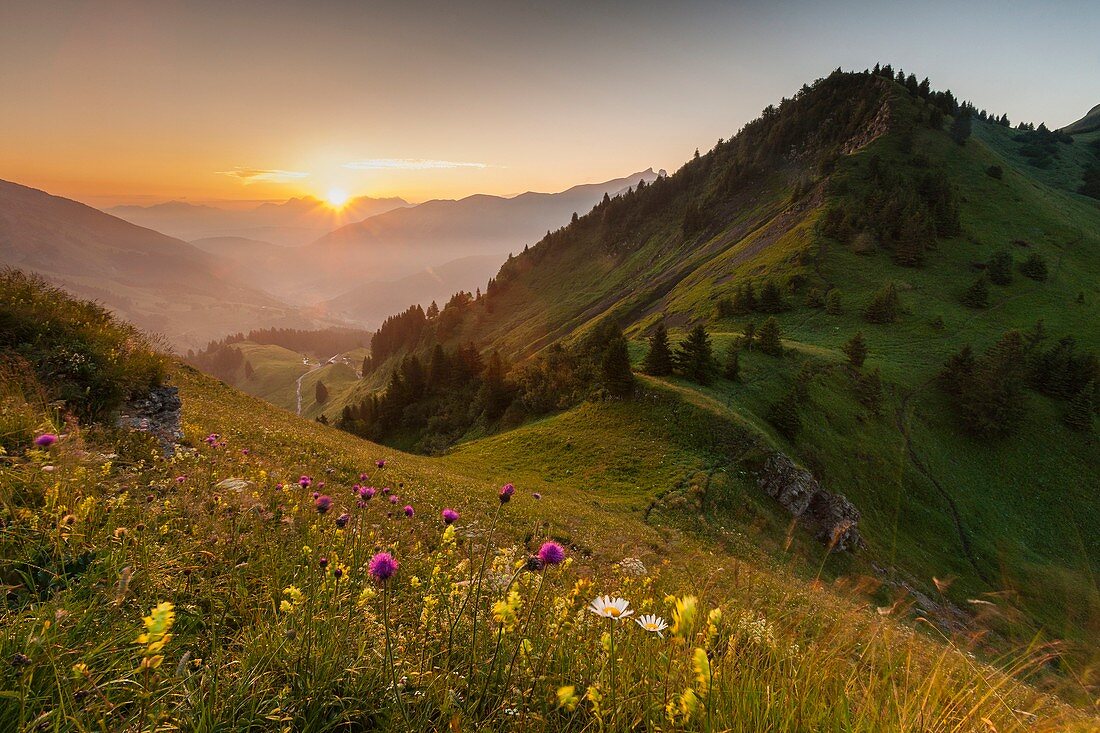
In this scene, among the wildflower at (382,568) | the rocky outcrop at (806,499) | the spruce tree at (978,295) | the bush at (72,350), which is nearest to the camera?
the wildflower at (382,568)

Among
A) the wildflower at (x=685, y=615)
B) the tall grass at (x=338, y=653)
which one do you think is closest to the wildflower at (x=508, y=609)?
the tall grass at (x=338, y=653)

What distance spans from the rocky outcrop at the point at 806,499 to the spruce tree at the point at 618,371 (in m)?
11.8

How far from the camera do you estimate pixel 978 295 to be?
59.9m

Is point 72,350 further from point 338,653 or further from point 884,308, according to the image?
point 884,308

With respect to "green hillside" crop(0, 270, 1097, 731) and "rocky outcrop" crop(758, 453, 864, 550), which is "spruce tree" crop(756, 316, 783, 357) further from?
"green hillside" crop(0, 270, 1097, 731)

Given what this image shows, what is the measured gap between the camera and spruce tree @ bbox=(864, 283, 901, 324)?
57188mm

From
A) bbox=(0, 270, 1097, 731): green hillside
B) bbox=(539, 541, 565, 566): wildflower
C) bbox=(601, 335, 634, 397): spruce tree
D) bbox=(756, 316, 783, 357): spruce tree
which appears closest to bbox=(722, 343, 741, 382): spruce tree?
bbox=(756, 316, 783, 357): spruce tree

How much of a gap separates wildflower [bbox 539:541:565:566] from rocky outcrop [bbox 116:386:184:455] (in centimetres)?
832

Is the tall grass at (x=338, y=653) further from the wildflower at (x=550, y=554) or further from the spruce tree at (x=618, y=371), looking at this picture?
the spruce tree at (x=618, y=371)

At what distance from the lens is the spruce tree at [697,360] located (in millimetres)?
37906

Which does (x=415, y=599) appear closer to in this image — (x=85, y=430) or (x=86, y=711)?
(x=86, y=711)

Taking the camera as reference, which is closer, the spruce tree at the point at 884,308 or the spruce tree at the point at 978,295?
the spruce tree at the point at 884,308

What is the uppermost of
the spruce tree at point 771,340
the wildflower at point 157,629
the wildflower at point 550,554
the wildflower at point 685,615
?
the wildflower at point 157,629

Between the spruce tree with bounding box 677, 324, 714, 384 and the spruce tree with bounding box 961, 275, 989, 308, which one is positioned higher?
the spruce tree with bounding box 961, 275, 989, 308
